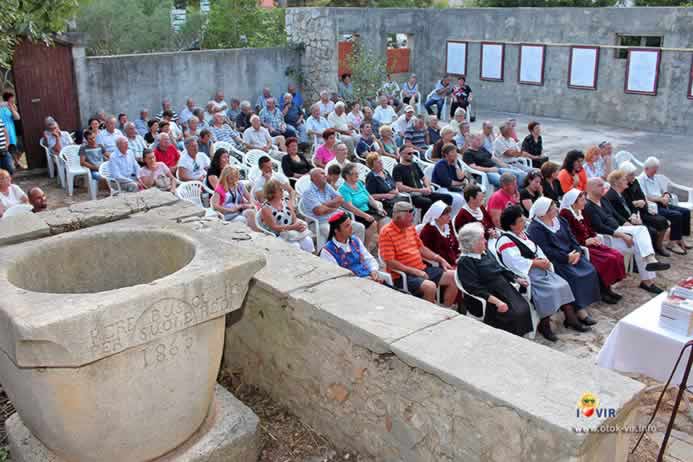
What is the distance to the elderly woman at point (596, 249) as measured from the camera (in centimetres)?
630

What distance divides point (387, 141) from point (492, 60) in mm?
7636

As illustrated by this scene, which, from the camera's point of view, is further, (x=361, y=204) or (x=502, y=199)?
(x=361, y=204)

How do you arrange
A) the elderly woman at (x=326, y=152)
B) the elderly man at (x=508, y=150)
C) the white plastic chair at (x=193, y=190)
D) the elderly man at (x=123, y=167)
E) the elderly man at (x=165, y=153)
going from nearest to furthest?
the white plastic chair at (x=193, y=190)
the elderly man at (x=123, y=167)
the elderly man at (x=165, y=153)
the elderly woman at (x=326, y=152)
the elderly man at (x=508, y=150)

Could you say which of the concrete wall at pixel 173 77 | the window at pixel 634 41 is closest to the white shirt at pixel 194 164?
the concrete wall at pixel 173 77

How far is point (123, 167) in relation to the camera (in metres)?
8.98

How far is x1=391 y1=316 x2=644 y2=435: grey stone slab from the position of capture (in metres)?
2.52

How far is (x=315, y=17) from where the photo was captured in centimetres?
1485

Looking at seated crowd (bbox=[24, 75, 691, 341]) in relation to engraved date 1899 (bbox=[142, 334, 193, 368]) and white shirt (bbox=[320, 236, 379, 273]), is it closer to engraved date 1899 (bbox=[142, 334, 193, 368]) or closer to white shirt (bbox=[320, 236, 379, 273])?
white shirt (bbox=[320, 236, 379, 273])

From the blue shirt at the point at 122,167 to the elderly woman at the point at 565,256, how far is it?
540cm

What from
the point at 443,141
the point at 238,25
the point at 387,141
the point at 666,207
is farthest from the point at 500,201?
the point at 238,25

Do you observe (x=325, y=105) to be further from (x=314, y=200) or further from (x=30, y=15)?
(x=30, y=15)

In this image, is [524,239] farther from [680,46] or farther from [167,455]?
[680,46]

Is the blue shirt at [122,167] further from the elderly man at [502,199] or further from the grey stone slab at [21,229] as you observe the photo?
the elderly man at [502,199]

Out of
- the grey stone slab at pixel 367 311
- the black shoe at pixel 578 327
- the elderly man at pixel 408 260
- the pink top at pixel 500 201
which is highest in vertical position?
the grey stone slab at pixel 367 311
